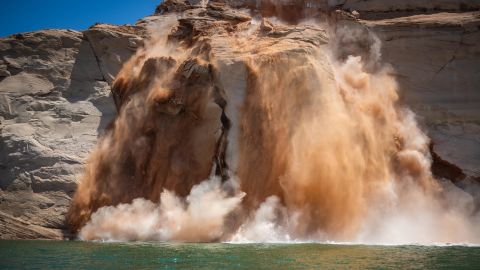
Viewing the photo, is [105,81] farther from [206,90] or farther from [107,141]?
[206,90]

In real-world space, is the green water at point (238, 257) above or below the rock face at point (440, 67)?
below

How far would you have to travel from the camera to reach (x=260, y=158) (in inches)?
757

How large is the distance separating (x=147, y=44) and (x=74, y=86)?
12.0 ft

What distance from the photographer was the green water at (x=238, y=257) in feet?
35.4

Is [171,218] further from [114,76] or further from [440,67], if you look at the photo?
[440,67]

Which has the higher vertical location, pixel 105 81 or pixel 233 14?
pixel 233 14

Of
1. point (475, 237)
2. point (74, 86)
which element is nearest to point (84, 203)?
point (74, 86)

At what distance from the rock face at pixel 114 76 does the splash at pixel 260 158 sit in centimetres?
55

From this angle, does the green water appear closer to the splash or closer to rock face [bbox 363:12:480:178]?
the splash

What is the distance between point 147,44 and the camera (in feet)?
79.7

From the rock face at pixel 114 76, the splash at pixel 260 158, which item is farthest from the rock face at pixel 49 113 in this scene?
the splash at pixel 260 158

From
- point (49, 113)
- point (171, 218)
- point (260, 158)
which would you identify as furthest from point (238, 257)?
point (49, 113)

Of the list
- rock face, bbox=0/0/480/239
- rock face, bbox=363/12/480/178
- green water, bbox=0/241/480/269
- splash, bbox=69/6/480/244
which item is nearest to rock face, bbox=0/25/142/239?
rock face, bbox=0/0/480/239

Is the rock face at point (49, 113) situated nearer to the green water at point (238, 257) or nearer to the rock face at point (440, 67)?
the green water at point (238, 257)
